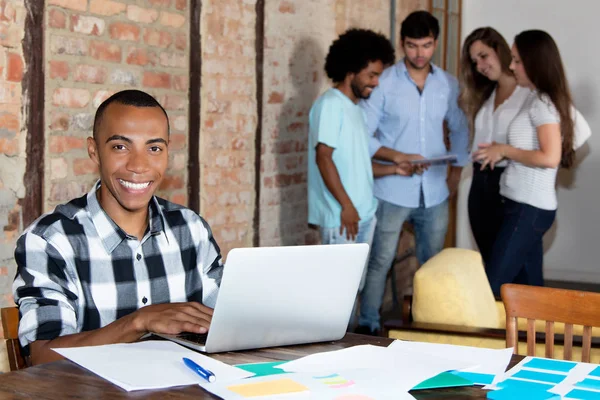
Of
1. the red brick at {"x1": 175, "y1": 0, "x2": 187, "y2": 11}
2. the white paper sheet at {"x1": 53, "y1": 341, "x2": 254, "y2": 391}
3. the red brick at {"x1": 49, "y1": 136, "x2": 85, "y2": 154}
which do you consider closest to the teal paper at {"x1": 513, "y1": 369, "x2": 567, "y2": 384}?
the white paper sheet at {"x1": 53, "y1": 341, "x2": 254, "y2": 391}

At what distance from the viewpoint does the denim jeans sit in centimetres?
404

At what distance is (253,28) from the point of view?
420cm

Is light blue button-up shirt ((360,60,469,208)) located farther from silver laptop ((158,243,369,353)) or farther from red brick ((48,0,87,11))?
silver laptop ((158,243,369,353))

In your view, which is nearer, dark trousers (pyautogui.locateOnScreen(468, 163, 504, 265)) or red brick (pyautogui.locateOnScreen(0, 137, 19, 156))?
red brick (pyautogui.locateOnScreen(0, 137, 19, 156))

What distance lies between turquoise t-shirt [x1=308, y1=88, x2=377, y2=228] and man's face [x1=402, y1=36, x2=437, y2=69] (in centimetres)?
44

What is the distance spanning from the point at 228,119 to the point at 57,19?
1.14 metres

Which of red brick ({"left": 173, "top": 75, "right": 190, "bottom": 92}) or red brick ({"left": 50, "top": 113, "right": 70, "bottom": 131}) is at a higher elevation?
red brick ({"left": 173, "top": 75, "right": 190, "bottom": 92})

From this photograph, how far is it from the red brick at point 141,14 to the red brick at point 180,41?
0.49 feet

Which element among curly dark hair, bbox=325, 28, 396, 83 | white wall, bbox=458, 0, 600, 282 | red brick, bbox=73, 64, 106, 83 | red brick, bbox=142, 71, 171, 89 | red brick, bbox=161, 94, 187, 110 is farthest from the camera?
Result: white wall, bbox=458, 0, 600, 282

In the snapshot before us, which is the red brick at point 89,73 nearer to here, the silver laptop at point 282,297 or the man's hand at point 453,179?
the silver laptop at point 282,297

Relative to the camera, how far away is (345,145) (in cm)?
431

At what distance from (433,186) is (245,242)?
1.11 m

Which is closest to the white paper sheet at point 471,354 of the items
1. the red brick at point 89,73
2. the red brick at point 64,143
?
the red brick at point 64,143

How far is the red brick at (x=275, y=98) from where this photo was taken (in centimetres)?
439
